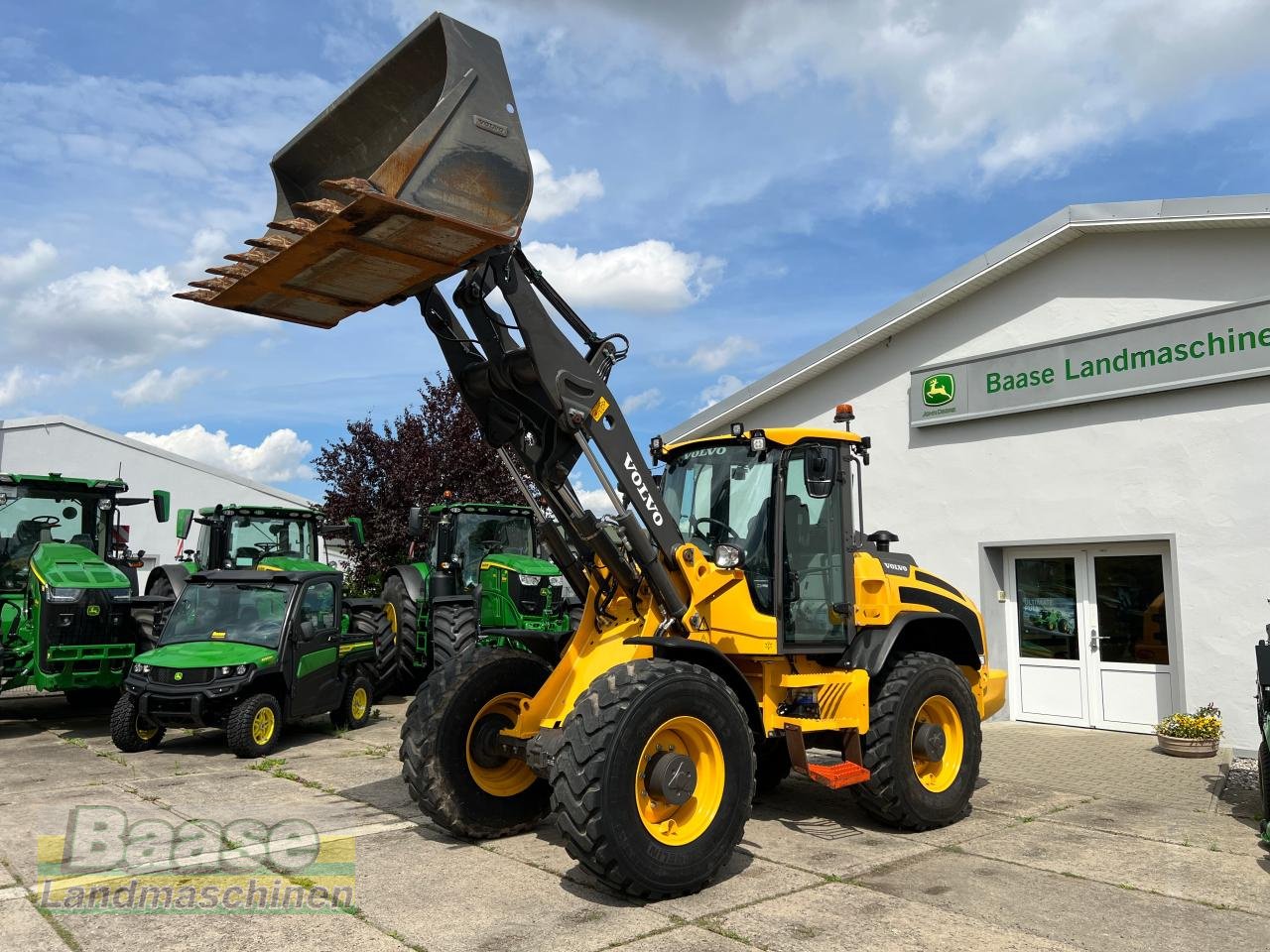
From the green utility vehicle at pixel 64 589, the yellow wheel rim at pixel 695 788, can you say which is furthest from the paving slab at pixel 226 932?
the green utility vehicle at pixel 64 589

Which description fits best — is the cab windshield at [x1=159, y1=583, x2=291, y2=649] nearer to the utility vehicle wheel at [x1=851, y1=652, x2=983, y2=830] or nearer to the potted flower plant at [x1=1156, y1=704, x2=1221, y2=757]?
the utility vehicle wheel at [x1=851, y1=652, x2=983, y2=830]

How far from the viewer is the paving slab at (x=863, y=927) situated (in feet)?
14.5

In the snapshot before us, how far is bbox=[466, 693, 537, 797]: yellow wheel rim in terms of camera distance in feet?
20.1

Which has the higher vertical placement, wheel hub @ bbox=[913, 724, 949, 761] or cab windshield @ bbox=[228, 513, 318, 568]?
cab windshield @ bbox=[228, 513, 318, 568]

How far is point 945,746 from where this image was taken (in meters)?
6.94

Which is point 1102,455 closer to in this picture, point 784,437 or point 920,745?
point 920,745

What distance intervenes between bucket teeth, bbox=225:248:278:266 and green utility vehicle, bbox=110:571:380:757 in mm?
5687

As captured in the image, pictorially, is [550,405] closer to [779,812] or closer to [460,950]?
[460,950]

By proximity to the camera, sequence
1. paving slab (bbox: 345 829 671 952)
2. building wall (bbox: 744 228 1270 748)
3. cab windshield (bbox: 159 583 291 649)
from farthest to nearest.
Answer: cab windshield (bbox: 159 583 291 649), building wall (bbox: 744 228 1270 748), paving slab (bbox: 345 829 671 952)

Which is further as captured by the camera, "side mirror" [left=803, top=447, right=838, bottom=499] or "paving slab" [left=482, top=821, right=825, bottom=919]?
"side mirror" [left=803, top=447, right=838, bottom=499]

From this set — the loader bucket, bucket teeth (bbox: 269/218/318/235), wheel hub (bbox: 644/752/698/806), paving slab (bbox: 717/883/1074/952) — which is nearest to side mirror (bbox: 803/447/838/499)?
wheel hub (bbox: 644/752/698/806)

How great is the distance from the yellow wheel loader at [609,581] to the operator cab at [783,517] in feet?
0.05

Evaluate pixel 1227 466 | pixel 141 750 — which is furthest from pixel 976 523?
pixel 141 750

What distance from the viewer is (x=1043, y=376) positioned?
11.0 meters
